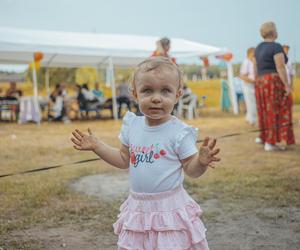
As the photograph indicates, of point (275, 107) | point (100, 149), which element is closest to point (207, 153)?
point (100, 149)

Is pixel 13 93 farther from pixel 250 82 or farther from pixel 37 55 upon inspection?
pixel 250 82

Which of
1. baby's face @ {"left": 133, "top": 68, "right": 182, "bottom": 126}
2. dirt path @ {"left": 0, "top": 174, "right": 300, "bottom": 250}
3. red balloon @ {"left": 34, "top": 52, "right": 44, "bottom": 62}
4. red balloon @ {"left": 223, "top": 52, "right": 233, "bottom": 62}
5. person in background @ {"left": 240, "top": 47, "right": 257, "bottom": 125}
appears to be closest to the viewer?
baby's face @ {"left": 133, "top": 68, "right": 182, "bottom": 126}

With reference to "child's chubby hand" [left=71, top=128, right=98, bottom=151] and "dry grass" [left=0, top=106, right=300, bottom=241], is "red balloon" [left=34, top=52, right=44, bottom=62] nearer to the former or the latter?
"dry grass" [left=0, top=106, right=300, bottom=241]

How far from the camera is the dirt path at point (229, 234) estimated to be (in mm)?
2619

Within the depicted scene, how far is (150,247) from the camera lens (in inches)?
69.5

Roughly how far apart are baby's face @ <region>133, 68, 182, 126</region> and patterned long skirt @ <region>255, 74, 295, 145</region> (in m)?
4.26

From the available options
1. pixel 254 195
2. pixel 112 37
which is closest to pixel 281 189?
pixel 254 195

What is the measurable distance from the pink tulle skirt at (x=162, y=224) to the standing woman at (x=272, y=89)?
4.04m

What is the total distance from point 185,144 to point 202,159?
0.41 ft

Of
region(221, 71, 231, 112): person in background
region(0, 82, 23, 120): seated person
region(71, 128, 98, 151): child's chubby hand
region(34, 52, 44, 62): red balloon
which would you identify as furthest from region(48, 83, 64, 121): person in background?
region(71, 128, 98, 151): child's chubby hand

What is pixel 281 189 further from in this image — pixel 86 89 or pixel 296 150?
pixel 86 89

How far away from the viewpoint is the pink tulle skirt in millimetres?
1753

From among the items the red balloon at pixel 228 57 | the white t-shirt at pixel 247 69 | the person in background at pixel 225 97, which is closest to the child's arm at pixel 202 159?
the white t-shirt at pixel 247 69

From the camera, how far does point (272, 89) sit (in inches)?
231
